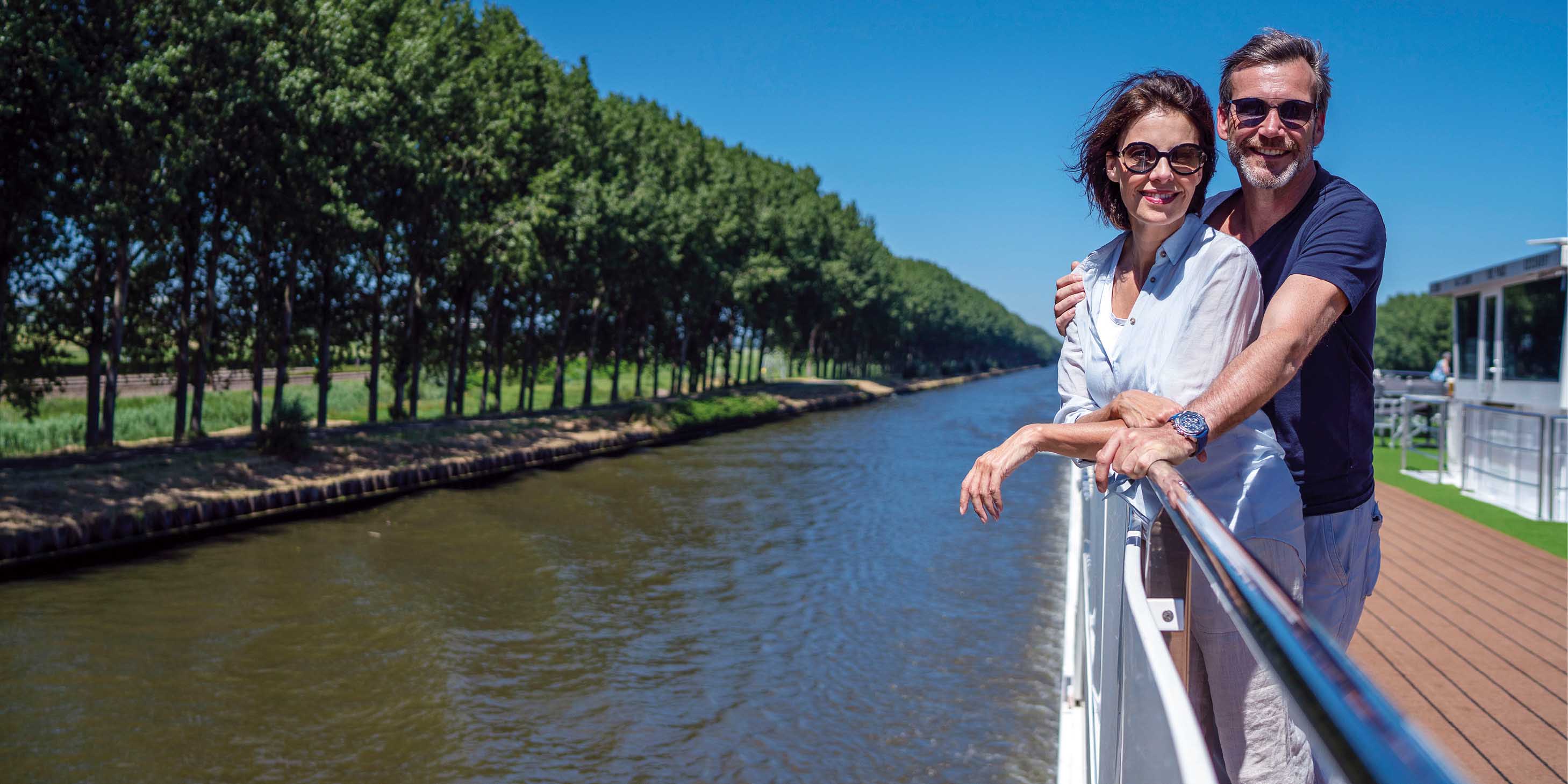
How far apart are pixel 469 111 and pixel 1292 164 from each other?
3000 centimetres

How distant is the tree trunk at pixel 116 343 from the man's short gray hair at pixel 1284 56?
23130 mm

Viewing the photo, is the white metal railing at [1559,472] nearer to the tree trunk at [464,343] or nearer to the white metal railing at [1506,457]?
the white metal railing at [1506,457]

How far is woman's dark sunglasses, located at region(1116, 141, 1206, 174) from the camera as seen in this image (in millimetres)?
2713

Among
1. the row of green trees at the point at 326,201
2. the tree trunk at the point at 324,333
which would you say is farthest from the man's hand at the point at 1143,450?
the tree trunk at the point at 324,333

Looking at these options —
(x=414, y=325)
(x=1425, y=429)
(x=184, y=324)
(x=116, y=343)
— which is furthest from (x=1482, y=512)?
(x=414, y=325)

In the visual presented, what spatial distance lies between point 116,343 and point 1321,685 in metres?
25.2

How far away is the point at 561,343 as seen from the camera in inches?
1533

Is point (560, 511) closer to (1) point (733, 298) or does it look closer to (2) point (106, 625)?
(2) point (106, 625)

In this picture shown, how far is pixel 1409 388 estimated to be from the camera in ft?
101

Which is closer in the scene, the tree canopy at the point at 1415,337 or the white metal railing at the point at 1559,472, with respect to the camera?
the white metal railing at the point at 1559,472

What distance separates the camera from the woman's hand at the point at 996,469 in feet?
8.88

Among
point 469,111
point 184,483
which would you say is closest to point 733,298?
point 469,111

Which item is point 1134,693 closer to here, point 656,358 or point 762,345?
point 656,358

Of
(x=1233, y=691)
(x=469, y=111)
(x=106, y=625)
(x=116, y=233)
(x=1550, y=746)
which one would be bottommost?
(x=106, y=625)
